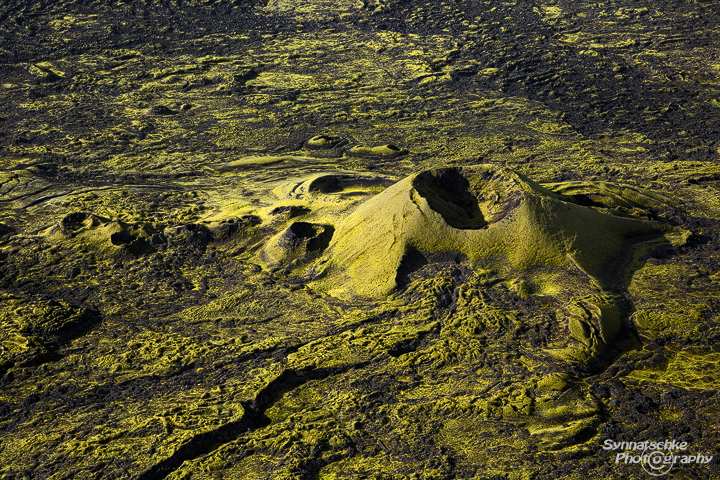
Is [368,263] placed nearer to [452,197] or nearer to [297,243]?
[297,243]

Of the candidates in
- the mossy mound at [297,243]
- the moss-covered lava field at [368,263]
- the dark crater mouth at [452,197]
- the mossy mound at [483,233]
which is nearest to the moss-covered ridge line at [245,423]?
the moss-covered lava field at [368,263]

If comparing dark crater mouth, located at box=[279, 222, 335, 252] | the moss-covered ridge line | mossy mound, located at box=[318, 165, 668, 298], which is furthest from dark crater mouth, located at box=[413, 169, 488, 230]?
the moss-covered ridge line

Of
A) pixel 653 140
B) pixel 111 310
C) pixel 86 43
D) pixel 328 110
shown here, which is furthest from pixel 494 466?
pixel 86 43

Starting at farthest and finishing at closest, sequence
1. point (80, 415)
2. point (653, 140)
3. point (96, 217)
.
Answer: point (653, 140) → point (96, 217) → point (80, 415)

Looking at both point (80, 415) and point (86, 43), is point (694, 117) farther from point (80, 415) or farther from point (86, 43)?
point (86, 43)

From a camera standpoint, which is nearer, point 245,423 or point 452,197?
point 245,423

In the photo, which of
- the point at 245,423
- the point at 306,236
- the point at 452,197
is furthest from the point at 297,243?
the point at 245,423

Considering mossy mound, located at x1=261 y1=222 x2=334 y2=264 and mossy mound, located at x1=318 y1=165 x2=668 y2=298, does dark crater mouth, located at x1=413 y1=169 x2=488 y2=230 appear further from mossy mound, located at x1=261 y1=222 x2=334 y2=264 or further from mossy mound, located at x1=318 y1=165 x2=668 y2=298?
mossy mound, located at x1=261 y1=222 x2=334 y2=264
